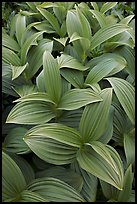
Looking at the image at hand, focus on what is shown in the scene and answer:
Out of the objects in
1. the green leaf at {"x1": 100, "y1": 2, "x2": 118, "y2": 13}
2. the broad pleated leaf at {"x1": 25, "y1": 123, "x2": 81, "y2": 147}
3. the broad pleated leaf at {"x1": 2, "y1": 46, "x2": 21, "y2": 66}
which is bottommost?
the broad pleated leaf at {"x1": 25, "y1": 123, "x2": 81, "y2": 147}

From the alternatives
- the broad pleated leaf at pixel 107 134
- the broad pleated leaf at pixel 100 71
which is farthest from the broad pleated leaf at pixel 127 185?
the broad pleated leaf at pixel 100 71

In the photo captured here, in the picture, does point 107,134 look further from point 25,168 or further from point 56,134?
point 25,168

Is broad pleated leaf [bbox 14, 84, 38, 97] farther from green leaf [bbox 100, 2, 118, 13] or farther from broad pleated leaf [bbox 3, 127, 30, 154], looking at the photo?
green leaf [bbox 100, 2, 118, 13]

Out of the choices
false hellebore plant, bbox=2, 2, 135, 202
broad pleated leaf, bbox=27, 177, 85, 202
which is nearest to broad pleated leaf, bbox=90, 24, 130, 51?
false hellebore plant, bbox=2, 2, 135, 202

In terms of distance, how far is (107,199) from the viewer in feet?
3.45

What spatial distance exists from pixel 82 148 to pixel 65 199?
0.16 metres

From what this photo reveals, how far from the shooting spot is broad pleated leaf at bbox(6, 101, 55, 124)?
1.04 m

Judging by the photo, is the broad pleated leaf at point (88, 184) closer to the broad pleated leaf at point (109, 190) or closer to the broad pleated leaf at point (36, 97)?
the broad pleated leaf at point (109, 190)

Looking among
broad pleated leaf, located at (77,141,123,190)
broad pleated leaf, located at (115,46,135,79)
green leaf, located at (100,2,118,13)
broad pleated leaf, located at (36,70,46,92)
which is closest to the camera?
broad pleated leaf, located at (77,141,123,190)

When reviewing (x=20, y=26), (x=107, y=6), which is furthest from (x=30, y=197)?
(x=107, y=6)

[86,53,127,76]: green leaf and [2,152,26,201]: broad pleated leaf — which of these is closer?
[2,152,26,201]: broad pleated leaf

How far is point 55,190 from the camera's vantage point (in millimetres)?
967

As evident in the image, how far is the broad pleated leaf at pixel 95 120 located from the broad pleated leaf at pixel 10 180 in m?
0.23

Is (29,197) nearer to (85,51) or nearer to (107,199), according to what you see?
(107,199)
